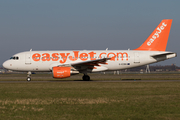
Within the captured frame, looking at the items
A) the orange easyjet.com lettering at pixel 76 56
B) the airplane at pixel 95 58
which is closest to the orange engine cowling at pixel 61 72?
the airplane at pixel 95 58

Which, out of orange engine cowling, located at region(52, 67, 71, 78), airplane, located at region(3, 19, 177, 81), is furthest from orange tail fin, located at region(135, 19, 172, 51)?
orange engine cowling, located at region(52, 67, 71, 78)

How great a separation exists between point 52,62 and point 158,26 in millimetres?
14743

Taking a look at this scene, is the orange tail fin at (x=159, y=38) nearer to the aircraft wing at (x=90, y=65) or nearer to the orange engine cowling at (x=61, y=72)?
the aircraft wing at (x=90, y=65)

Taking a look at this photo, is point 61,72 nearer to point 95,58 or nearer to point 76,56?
point 76,56

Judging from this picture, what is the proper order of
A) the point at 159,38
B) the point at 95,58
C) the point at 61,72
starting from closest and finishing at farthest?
the point at 61,72 < the point at 95,58 < the point at 159,38

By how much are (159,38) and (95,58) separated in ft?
29.3

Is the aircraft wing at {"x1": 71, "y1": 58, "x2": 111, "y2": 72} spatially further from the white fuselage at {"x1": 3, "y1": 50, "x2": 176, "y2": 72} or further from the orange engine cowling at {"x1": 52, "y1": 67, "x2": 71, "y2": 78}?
the orange engine cowling at {"x1": 52, "y1": 67, "x2": 71, "y2": 78}

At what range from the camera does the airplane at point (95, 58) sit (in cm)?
3055

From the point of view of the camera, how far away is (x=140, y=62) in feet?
102

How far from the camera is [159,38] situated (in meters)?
31.9

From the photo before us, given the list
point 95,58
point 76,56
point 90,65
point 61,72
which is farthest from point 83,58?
point 61,72

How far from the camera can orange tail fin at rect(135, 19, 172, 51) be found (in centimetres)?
3191

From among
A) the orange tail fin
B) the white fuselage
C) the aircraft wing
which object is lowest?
the aircraft wing

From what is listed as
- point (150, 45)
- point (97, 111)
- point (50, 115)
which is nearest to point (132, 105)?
point (97, 111)
